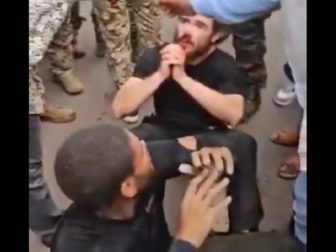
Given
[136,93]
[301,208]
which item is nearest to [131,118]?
[136,93]

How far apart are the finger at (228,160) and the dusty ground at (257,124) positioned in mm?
46

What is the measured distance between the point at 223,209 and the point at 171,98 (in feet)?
0.55

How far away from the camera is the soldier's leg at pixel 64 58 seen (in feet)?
4.30

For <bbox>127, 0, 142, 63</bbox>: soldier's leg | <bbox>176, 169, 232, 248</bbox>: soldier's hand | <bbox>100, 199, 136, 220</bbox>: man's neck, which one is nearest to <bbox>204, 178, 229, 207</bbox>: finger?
<bbox>176, 169, 232, 248</bbox>: soldier's hand

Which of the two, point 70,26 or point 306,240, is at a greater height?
point 70,26

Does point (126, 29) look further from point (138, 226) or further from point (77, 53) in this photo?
point (138, 226)

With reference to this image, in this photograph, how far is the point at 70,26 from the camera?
4.47 ft

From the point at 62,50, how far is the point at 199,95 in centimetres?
24

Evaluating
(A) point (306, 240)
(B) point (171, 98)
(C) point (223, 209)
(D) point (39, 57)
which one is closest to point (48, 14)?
(D) point (39, 57)

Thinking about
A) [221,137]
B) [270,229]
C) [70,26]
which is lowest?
[270,229]

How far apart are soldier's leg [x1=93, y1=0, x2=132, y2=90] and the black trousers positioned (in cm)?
9

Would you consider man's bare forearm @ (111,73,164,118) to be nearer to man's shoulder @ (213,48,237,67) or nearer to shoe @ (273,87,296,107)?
man's shoulder @ (213,48,237,67)

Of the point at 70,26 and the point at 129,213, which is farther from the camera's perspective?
the point at 70,26
